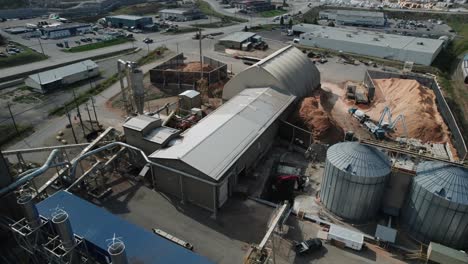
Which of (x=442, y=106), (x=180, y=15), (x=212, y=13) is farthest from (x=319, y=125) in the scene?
(x=212, y=13)

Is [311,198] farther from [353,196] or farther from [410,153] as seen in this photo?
[410,153]

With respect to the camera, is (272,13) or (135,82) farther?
(272,13)

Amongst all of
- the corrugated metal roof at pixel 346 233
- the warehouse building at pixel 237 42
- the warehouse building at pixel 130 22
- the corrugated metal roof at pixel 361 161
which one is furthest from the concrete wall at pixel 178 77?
the warehouse building at pixel 130 22

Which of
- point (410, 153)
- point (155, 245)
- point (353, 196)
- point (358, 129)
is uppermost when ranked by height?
point (410, 153)

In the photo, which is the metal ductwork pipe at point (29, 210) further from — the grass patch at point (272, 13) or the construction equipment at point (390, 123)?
the grass patch at point (272, 13)

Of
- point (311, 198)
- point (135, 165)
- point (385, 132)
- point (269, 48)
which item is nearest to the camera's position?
point (311, 198)

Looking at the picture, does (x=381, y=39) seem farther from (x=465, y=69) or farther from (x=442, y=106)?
(x=442, y=106)

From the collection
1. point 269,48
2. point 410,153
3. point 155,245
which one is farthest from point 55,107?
point 269,48
